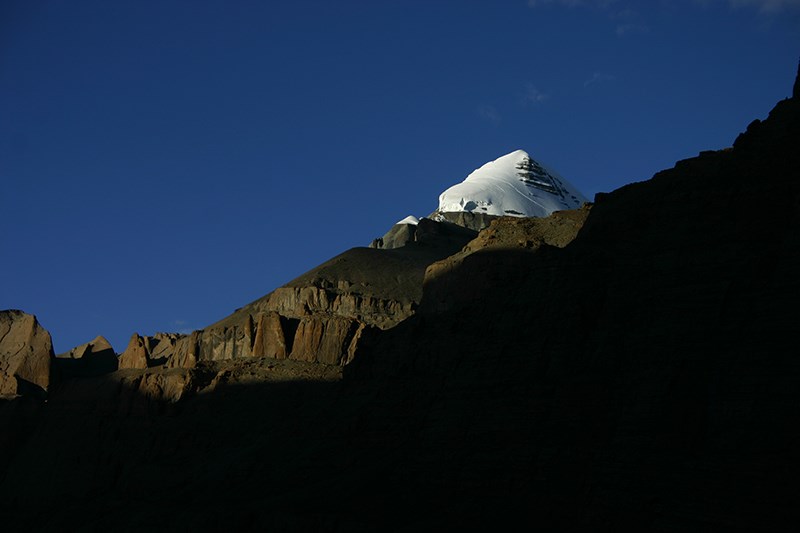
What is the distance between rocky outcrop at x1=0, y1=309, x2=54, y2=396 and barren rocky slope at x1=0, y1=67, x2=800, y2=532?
37.0 metres

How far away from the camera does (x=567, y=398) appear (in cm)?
6425

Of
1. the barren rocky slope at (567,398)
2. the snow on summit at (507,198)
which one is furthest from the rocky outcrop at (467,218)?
the barren rocky slope at (567,398)

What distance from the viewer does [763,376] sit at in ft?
171

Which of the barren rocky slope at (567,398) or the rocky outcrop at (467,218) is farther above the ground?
the rocky outcrop at (467,218)

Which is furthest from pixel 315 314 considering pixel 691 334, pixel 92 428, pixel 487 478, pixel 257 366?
pixel 691 334

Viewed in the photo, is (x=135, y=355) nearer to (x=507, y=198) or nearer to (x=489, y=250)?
(x=489, y=250)

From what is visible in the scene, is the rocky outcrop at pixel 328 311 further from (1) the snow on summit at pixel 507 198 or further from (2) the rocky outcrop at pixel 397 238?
(1) the snow on summit at pixel 507 198

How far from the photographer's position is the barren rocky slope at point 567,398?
52625 millimetres

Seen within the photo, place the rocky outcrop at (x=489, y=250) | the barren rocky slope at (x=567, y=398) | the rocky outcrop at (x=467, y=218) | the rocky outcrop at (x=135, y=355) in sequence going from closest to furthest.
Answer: the barren rocky slope at (x=567, y=398), the rocky outcrop at (x=489, y=250), the rocky outcrop at (x=135, y=355), the rocky outcrop at (x=467, y=218)

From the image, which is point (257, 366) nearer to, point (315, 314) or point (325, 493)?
point (315, 314)

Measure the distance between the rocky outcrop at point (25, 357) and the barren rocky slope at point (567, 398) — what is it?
36989 mm

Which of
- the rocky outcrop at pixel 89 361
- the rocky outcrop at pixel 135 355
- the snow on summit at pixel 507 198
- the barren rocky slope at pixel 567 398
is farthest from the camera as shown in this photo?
the snow on summit at pixel 507 198

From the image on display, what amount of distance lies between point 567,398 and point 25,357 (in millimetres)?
92246

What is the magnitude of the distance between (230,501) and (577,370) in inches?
1099
